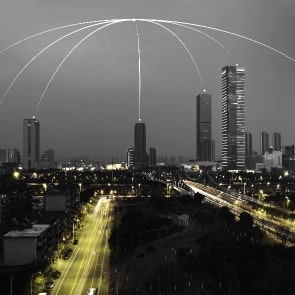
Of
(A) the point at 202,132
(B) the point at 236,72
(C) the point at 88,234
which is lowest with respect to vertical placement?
(C) the point at 88,234

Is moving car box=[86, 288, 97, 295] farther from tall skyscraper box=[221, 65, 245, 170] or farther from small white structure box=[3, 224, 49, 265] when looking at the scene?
tall skyscraper box=[221, 65, 245, 170]

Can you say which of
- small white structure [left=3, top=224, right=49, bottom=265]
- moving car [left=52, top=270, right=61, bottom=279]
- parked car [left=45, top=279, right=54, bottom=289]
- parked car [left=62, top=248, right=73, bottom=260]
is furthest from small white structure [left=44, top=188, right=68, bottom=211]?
parked car [left=45, top=279, right=54, bottom=289]

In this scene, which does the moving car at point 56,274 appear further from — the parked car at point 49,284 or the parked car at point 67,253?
the parked car at point 67,253

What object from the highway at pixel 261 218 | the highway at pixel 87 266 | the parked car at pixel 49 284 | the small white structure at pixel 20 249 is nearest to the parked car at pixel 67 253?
the highway at pixel 87 266

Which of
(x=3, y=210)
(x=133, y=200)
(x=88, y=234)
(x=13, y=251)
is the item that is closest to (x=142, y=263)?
(x=13, y=251)

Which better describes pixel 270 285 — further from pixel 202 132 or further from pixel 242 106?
pixel 202 132

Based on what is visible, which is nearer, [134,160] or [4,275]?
[4,275]

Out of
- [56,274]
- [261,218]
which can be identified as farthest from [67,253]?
[261,218]
